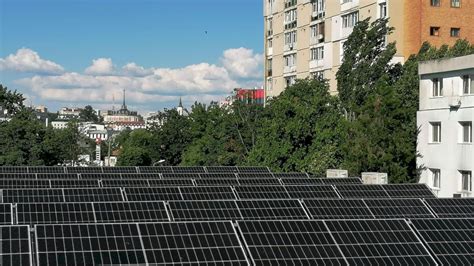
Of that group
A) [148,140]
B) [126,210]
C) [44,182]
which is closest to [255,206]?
[126,210]

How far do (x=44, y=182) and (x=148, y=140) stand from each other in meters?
52.1

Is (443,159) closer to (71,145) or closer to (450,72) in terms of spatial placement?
(450,72)

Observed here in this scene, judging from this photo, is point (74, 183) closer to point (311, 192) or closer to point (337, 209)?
point (311, 192)

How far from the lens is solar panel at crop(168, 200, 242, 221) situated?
16766mm

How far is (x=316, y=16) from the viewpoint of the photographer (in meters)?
63.6

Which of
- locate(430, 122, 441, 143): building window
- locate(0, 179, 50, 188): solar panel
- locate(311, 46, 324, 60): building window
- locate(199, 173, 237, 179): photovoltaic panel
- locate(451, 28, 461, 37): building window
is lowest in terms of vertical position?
locate(199, 173, 237, 179): photovoltaic panel

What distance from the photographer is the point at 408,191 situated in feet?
70.0

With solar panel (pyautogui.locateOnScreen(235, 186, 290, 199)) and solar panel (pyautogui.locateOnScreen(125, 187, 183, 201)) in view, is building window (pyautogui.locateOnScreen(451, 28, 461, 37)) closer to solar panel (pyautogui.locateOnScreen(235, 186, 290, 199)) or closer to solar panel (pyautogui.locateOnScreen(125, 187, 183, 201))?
solar panel (pyautogui.locateOnScreen(235, 186, 290, 199))

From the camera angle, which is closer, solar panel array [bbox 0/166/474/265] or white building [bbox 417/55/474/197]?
solar panel array [bbox 0/166/474/265]

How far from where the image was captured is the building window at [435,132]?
34156mm

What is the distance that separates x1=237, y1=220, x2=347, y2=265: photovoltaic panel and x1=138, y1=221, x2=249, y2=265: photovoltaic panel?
259mm

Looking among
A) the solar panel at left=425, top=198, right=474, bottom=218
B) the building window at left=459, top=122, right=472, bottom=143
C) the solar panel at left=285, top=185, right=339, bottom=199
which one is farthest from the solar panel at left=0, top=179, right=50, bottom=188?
the building window at left=459, top=122, right=472, bottom=143

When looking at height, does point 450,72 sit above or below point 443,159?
above

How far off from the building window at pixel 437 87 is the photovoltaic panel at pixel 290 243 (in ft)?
77.3
